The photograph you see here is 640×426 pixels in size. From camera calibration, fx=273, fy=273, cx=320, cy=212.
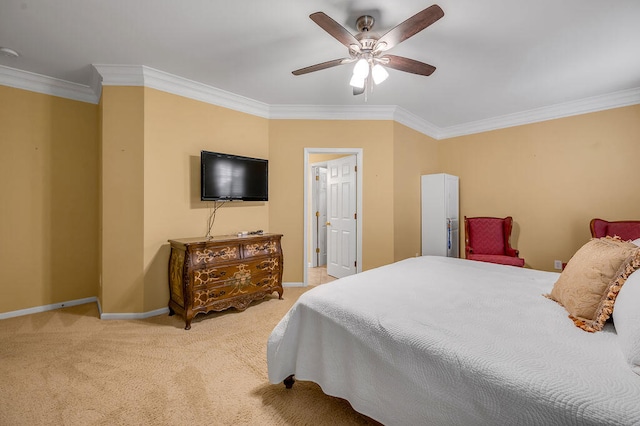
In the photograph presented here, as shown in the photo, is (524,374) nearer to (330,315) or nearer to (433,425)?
(433,425)

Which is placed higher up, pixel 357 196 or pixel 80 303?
pixel 357 196

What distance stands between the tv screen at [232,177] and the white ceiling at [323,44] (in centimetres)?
89

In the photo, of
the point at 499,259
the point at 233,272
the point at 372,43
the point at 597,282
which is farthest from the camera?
the point at 499,259

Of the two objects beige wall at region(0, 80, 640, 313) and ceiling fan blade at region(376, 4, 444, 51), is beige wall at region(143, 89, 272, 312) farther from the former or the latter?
ceiling fan blade at region(376, 4, 444, 51)

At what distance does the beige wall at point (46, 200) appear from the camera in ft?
9.59

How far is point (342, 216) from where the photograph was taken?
452 centimetres

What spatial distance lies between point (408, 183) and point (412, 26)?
2837mm

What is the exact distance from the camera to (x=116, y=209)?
2.94 meters

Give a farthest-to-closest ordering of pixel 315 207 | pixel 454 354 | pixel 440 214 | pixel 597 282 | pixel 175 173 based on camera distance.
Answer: pixel 315 207
pixel 440 214
pixel 175 173
pixel 597 282
pixel 454 354

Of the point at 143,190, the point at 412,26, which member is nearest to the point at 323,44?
the point at 412,26

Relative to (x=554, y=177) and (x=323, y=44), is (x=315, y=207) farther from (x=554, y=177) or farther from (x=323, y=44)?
(x=554, y=177)

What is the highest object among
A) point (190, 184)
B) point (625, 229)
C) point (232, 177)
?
point (232, 177)

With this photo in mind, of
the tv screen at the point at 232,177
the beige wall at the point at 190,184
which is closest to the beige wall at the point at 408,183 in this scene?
the beige wall at the point at 190,184

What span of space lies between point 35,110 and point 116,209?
1487 mm
